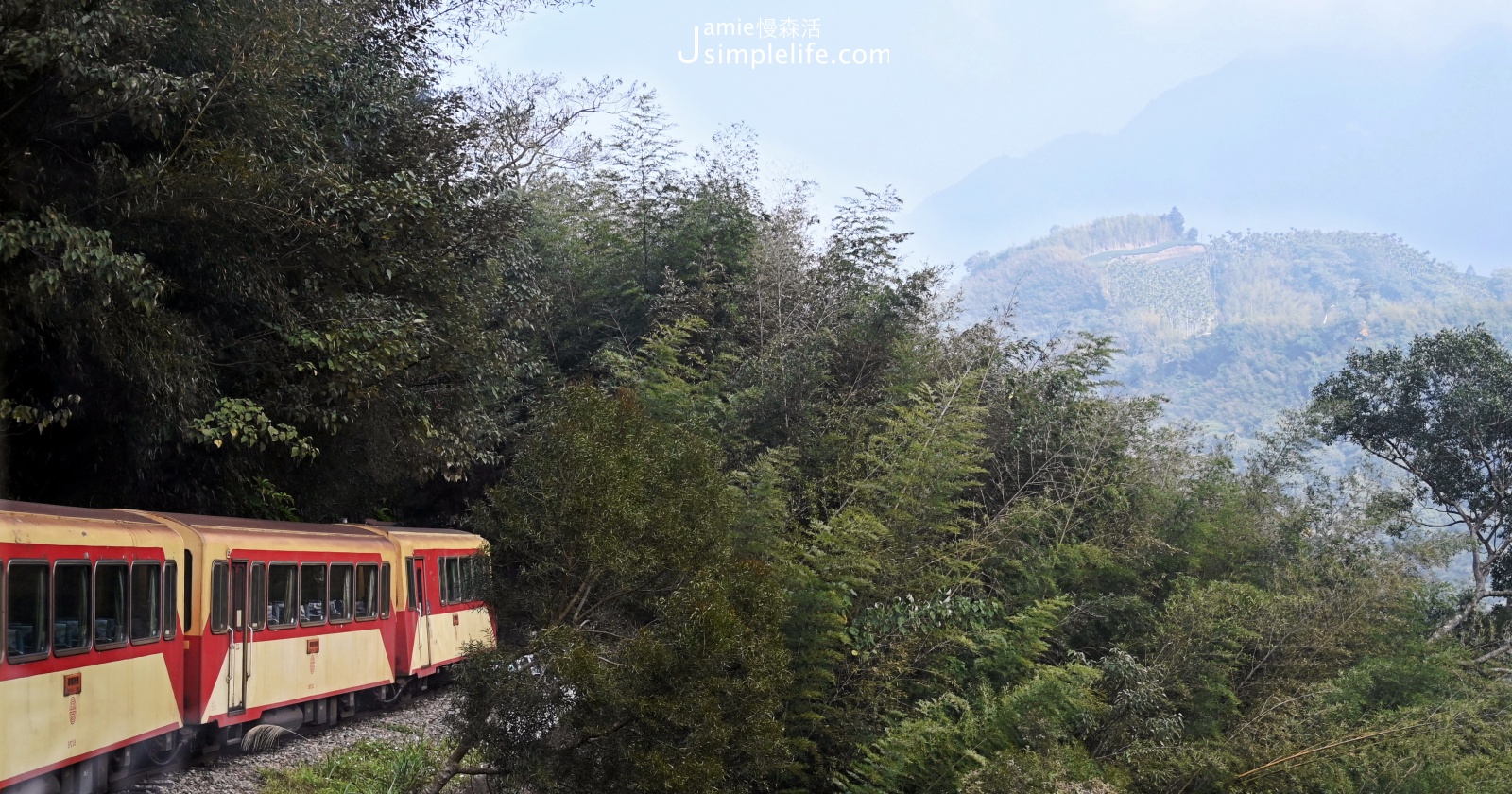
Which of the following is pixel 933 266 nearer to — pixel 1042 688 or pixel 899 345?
pixel 899 345

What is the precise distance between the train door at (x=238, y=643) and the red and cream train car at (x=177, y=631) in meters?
0.01

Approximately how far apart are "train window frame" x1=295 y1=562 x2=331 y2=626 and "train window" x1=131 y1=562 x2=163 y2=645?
83.8 inches

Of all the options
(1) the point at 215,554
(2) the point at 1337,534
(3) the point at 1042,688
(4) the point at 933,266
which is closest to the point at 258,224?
(1) the point at 215,554

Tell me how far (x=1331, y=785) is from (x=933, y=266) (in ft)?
32.0

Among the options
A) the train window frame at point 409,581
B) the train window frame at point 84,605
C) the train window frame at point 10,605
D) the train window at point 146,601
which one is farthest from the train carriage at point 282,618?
the train window frame at point 10,605

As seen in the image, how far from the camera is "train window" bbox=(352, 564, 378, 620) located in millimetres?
12000

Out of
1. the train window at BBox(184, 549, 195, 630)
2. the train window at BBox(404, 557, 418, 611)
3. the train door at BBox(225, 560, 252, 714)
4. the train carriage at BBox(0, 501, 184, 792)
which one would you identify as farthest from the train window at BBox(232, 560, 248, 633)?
the train window at BBox(404, 557, 418, 611)

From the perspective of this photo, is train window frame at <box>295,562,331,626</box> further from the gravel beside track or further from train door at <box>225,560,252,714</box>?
the gravel beside track

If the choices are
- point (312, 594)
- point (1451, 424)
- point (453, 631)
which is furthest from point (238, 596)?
point (1451, 424)

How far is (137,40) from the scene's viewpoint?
8.59m

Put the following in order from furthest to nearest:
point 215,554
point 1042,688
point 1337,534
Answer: point 1337,534 → point 1042,688 → point 215,554

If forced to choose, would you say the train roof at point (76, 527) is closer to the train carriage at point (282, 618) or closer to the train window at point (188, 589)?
the train window at point (188, 589)

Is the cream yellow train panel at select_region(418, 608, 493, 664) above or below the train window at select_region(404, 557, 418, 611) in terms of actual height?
below

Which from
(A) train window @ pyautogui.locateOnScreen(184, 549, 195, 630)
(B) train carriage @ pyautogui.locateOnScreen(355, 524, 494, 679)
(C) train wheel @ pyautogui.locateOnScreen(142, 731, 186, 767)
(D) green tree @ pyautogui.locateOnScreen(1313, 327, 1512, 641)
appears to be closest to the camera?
(A) train window @ pyautogui.locateOnScreen(184, 549, 195, 630)
